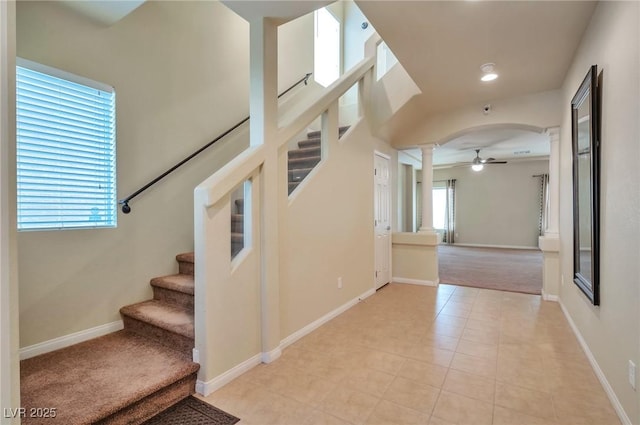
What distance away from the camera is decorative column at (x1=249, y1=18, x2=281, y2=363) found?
2422 millimetres

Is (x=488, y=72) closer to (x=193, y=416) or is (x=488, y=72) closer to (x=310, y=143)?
(x=310, y=143)

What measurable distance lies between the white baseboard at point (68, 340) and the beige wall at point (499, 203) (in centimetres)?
1012

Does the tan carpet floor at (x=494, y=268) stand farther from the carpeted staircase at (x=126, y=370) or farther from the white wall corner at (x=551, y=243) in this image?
the carpeted staircase at (x=126, y=370)

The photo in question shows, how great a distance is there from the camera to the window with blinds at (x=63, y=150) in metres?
2.17

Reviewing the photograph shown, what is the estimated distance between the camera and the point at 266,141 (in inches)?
96.1

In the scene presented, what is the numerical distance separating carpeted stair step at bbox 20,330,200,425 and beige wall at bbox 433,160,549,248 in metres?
10.0

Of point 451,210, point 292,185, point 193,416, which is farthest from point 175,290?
point 451,210

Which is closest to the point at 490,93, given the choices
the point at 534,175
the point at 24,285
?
the point at 24,285

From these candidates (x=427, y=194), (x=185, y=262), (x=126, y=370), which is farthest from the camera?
(x=427, y=194)

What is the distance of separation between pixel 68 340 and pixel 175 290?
82cm

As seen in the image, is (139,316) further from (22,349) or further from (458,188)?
(458,188)

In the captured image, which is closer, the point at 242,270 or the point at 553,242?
the point at 242,270

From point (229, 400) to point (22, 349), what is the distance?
1.53m

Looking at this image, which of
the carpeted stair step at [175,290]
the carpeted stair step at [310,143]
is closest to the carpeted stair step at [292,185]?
the carpeted stair step at [310,143]
